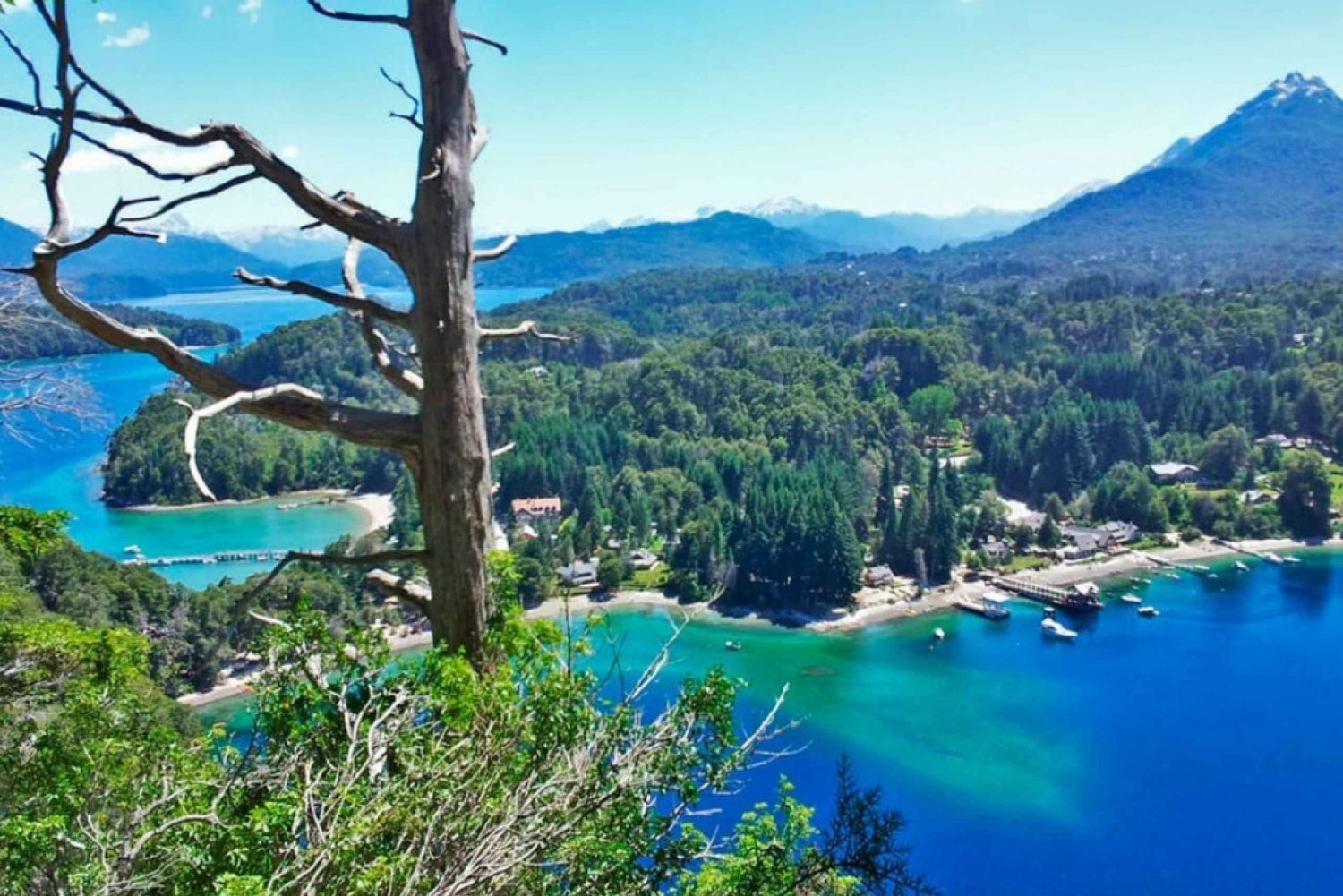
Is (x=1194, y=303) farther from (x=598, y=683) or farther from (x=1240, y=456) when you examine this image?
(x=598, y=683)

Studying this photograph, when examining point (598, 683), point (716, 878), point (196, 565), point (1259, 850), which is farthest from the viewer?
point (196, 565)

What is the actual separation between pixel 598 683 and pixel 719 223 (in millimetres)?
153493

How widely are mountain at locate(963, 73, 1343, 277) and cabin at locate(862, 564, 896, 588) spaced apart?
59.0 m

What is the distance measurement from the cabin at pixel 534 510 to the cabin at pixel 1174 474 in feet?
63.7

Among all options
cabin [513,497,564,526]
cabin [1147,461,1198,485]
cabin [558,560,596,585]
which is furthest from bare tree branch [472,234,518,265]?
cabin [1147,461,1198,485]

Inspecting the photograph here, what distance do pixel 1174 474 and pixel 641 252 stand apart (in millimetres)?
108906

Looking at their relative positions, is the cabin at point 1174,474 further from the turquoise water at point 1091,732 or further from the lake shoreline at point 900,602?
the turquoise water at point 1091,732

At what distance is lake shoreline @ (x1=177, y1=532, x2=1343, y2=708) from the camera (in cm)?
2273

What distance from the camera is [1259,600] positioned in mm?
23234

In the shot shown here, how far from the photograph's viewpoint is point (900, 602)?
2397cm

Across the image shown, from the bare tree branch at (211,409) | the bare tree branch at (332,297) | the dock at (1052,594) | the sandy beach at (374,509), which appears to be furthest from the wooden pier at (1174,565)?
the bare tree branch at (211,409)

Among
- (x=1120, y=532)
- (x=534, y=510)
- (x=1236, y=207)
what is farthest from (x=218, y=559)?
(x=1236, y=207)

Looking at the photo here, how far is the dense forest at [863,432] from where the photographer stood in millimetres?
26109

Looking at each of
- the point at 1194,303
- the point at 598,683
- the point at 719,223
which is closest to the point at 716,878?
the point at 598,683
